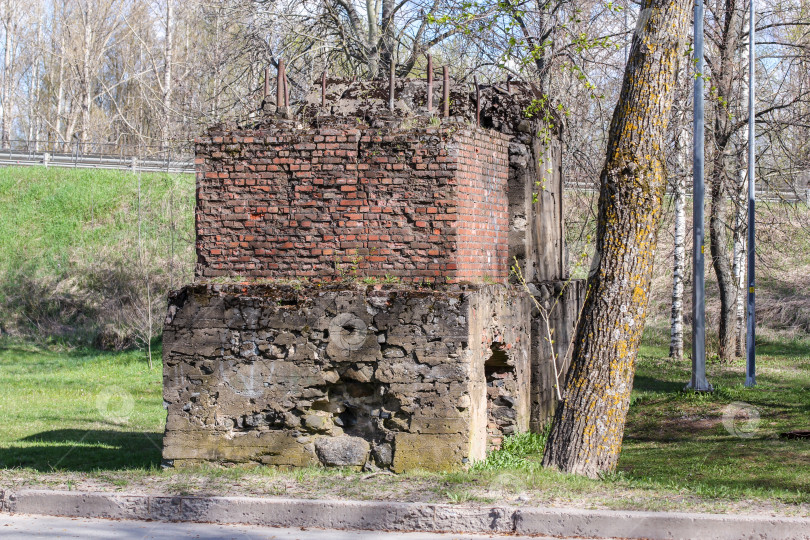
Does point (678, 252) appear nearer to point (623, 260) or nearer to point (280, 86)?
point (623, 260)

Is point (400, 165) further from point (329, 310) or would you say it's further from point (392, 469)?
point (392, 469)

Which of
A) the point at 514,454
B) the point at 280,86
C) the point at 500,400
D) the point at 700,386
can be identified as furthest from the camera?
the point at 700,386

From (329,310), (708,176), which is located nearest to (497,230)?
(329,310)

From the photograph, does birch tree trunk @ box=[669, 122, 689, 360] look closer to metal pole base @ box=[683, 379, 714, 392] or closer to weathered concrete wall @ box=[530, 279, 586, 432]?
metal pole base @ box=[683, 379, 714, 392]

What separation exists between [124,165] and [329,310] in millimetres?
29555

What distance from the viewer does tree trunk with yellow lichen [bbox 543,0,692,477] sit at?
313 inches

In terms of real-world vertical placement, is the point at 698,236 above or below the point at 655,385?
above

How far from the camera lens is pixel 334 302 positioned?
332 inches

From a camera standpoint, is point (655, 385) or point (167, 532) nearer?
point (167, 532)

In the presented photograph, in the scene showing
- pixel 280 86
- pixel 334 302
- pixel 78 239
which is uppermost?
pixel 280 86

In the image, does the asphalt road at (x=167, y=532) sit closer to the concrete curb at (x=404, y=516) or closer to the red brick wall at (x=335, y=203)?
the concrete curb at (x=404, y=516)

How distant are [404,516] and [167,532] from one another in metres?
1.79

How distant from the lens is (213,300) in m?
8.58

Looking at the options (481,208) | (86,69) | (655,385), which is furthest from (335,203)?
(86,69)
